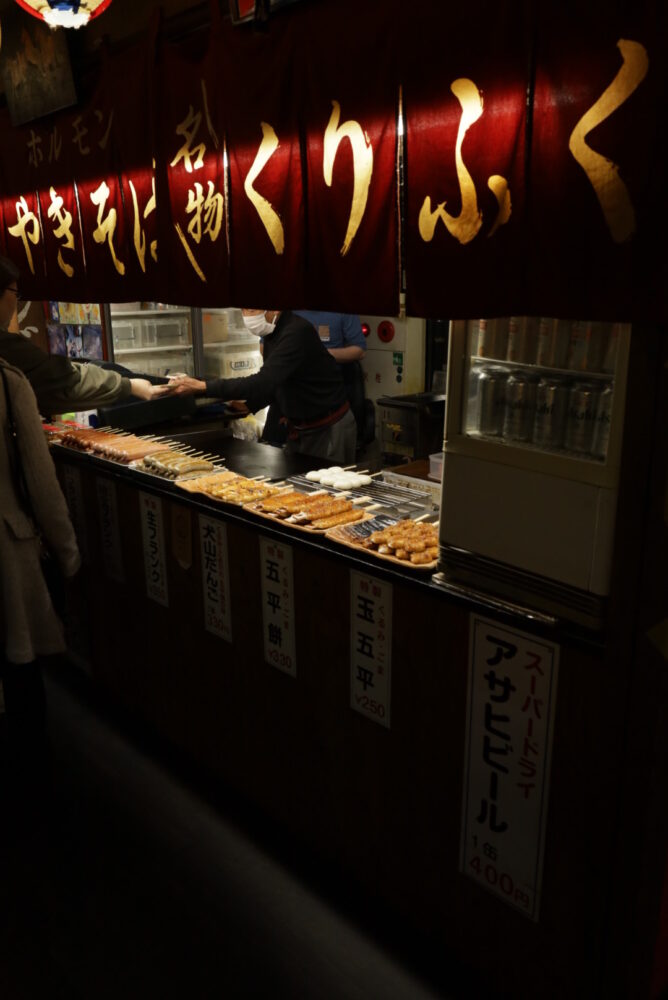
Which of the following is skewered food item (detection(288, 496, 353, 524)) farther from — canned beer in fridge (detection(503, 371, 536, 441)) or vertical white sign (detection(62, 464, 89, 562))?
vertical white sign (detection(62, 464, 89, 562))

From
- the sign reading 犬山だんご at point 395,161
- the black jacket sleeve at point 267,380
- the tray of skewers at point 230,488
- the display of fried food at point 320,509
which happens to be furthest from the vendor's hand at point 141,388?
the display of fried food at point 320,509

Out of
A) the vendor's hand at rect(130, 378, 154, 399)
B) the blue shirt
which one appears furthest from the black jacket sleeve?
the blue shirt

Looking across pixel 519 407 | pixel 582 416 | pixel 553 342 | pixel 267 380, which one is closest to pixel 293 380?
pixel 267 380

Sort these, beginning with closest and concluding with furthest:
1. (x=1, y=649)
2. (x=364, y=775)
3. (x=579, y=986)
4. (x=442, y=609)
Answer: (x=579, y=986), (x=442, y=609), (x=364, y=775), (x=1, y=649)

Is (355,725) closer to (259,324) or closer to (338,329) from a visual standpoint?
(259,324)

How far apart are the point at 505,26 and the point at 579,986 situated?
3194 mm

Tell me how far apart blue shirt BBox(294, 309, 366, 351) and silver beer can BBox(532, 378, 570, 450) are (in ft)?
21.0

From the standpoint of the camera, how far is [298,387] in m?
6.47

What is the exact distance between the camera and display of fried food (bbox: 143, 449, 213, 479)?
457cm

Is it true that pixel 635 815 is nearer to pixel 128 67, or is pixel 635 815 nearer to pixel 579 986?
pixel 579 986

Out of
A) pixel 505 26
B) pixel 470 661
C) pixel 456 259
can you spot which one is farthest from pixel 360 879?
pixel 505 26

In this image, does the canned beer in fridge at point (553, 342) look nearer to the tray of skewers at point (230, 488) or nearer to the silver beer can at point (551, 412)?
the silver beer can at point (551, 412)

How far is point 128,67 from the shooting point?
13.4 ft

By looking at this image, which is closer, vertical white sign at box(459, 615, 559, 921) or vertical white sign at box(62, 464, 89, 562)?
vertical white sign at box(459, 615, 559, 921)
